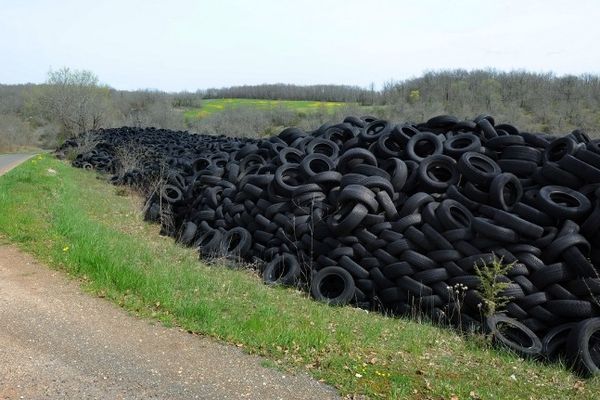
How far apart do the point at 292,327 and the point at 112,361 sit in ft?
5.78

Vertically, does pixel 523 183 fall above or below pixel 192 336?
above

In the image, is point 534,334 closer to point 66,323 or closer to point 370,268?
point 370,268

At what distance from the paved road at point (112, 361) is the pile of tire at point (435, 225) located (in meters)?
3.48

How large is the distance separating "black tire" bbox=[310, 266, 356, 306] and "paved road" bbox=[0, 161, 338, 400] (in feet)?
11.1

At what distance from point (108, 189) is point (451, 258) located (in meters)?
15.1

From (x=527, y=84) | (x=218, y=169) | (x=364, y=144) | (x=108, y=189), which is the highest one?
(x=527, y=84)

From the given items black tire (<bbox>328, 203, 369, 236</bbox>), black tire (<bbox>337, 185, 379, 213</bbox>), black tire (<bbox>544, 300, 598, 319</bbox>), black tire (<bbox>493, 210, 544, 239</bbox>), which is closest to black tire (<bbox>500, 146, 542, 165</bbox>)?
black tire (<bbox>493, 210, 544, 239</bbox>)

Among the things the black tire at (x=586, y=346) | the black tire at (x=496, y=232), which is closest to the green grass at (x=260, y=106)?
the black tire at (x=496, y=232)

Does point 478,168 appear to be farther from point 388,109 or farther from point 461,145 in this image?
point 388,109

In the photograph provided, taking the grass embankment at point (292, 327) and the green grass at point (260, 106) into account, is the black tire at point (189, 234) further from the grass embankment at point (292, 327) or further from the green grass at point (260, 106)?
the green grass at point (260, 106)

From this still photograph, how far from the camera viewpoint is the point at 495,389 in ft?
15.1

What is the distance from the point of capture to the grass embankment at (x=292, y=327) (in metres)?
4.63

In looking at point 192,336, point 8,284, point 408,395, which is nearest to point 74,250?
point 8,284

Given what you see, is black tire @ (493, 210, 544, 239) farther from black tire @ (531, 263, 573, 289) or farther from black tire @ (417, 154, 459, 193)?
black tire @ (417, 154, 459, 193)
